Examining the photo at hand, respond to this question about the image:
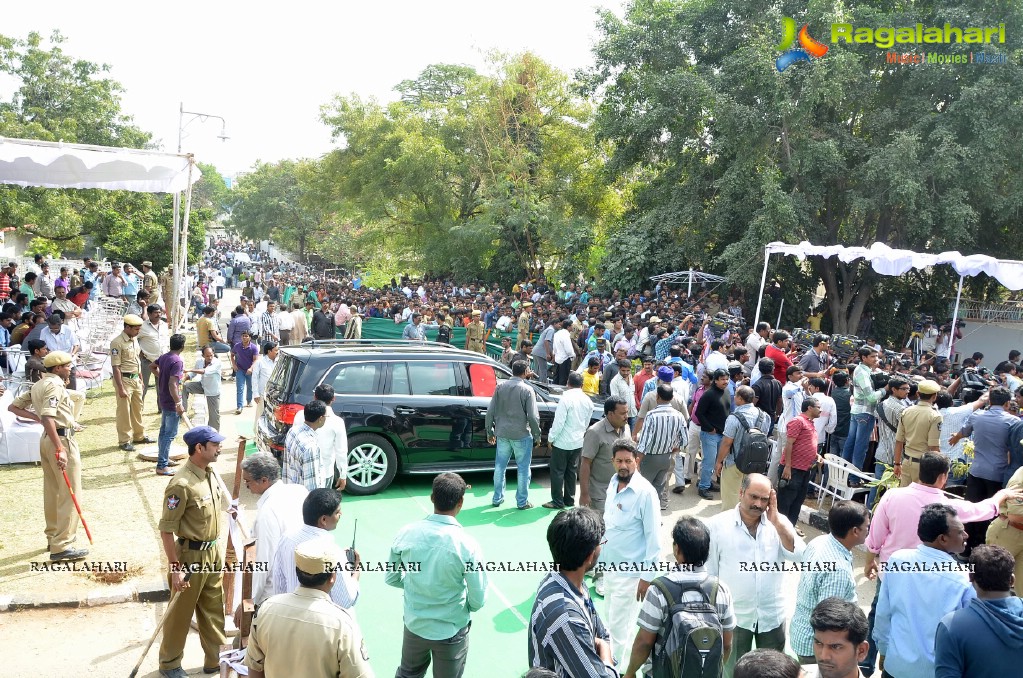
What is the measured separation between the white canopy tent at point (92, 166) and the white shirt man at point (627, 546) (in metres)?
10.2

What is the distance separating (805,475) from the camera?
7.69 meters

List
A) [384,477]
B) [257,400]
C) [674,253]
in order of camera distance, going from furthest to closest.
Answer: [674,253] < [257,400] < [384,477]

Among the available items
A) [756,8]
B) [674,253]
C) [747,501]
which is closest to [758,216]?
[674,253]

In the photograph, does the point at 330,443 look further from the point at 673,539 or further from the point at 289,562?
the point at 673,539

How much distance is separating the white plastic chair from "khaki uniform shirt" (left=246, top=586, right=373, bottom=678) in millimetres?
6501

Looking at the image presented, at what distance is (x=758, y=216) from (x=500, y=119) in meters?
13.7

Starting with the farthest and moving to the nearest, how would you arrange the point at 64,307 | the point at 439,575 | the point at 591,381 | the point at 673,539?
the point at 64,307, the point at 591,381, the point at 439,575, the point at 673,539

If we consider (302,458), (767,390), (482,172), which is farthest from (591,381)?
(482,172)

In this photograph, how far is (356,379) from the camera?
898 centimetres

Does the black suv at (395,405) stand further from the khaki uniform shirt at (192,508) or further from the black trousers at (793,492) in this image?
the khaki uniform shirt at (192,508)

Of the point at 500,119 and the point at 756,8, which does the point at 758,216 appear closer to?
the point at 756,8

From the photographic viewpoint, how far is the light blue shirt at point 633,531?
16.4 ft

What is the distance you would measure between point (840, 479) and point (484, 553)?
419cm

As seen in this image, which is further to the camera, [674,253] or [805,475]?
[674,253]
